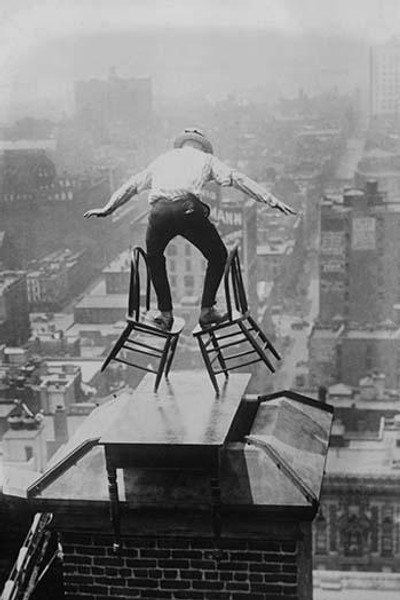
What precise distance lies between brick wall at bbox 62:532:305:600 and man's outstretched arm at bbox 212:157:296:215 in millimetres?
1889

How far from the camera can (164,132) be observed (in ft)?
35.6

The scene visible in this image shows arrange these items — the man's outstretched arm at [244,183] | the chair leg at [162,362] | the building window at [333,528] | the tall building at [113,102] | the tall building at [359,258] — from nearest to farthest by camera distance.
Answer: the man's outstretched arm at [244,183], the chair leg at [162,362], the tall building at [113,102], the tall building at [359,258], the building window at [333,528]

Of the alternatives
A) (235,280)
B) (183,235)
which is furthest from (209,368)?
(183,235)

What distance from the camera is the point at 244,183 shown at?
5.06m

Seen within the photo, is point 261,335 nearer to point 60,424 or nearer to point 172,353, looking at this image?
point 172,353

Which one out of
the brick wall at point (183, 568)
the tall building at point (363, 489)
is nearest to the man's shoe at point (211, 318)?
the brick wall at point (183, 568)

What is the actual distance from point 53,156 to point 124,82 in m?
1.52

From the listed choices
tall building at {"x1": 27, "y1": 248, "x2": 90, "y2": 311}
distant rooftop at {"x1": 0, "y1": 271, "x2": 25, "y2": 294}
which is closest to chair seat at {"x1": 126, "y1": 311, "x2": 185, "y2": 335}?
tall building at {"x1": 27, "y1": 248, "x2": 90, "y2": 311}

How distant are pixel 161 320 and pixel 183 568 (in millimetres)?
1460

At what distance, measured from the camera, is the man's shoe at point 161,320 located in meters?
5.31

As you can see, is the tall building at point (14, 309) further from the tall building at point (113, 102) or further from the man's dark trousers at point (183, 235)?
the man's dark trousers at point (183, 235)

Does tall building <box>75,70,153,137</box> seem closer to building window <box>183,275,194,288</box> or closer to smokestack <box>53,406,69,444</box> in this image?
building window <box>183,275,194,288</box>

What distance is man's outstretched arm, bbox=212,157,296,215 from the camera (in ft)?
16.5

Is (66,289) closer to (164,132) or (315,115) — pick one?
(164,132)
